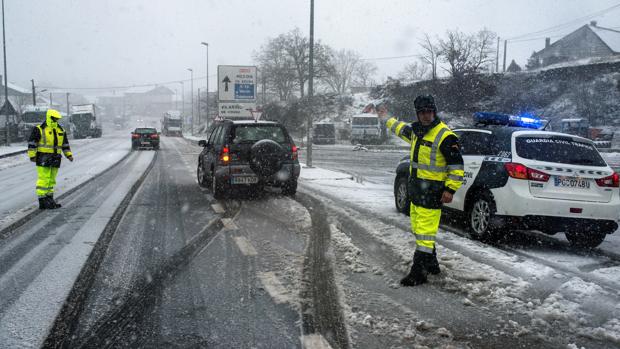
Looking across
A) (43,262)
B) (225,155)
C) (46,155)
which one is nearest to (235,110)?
(225,155)

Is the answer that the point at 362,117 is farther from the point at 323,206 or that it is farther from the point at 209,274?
the point at 209,274

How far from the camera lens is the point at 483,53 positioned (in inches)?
1881

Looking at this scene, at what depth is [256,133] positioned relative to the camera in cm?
1066

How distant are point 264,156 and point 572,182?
5.66 metres

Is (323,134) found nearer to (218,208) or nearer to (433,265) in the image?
(218,208)

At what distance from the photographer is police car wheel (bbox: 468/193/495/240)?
6540mm

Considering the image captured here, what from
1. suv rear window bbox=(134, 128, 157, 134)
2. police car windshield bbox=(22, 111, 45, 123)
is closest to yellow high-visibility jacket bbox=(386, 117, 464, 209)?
suv rear window bbox=(134, 128, 157, 134)

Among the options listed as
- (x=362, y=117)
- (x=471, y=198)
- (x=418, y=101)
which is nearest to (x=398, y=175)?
(x=471, y=198)

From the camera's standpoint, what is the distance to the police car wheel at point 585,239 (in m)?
6.60

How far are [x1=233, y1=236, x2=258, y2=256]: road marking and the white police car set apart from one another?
3022 mm

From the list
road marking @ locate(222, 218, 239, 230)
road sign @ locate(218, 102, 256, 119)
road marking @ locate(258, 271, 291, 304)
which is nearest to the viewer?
road marking @ locate(258, 271, 291, 304)

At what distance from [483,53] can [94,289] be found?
159ft

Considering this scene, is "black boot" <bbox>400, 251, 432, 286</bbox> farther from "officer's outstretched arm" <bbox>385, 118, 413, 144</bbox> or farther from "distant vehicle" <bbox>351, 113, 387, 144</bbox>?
"distant vehicle" <bbox>351, 113, 387, 144</bbox>

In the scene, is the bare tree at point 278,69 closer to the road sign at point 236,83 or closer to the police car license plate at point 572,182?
the road sign at point 236,83
